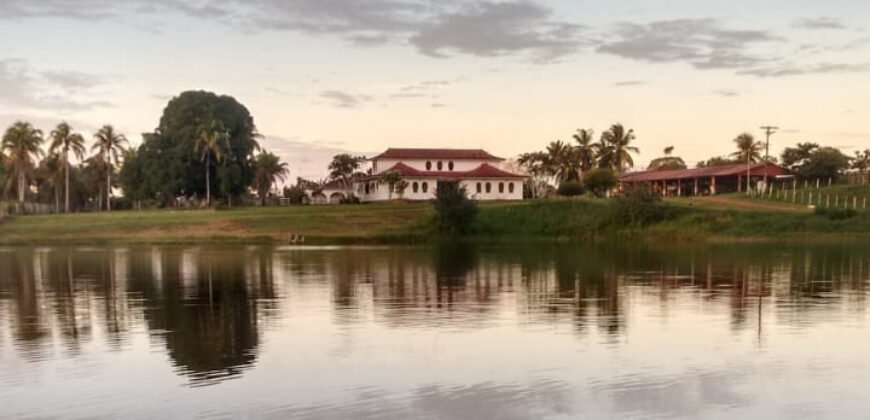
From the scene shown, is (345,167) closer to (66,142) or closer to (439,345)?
(66,142)

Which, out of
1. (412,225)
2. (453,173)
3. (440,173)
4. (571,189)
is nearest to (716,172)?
(571,189)

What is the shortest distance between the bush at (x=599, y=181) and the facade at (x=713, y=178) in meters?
2.59

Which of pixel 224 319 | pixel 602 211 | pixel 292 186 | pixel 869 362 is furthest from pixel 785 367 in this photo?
pixel 292 186

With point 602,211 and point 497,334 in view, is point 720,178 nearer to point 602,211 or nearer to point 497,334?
point 602,211

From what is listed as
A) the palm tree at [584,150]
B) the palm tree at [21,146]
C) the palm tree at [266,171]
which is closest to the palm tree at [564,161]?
the palm tree at [584,150]

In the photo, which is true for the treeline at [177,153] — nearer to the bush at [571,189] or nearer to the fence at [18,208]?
the fence at [18,208]

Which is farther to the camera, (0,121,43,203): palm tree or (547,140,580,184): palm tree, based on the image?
(547,140,580,184): palm tree

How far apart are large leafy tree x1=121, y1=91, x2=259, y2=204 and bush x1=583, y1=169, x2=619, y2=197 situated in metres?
43.1

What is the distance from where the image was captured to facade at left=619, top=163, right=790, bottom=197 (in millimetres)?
107812

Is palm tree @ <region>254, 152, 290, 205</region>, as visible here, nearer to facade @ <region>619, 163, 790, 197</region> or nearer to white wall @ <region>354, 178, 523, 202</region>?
white wall @ <region>354, 178, 523, 202</region>

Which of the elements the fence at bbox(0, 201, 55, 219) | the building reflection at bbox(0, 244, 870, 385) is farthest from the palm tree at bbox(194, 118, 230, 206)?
the building reflection at bbox(0, 244, 870, 385)

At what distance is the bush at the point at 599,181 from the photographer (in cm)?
10369

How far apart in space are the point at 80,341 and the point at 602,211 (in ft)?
210

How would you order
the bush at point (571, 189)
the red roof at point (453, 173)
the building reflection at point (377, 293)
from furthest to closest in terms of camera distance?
1. the red roof at point (453, 173)
2. the bush at point (571, 189)
3. the building reflection at point (377, 293)
